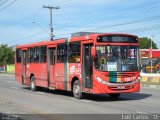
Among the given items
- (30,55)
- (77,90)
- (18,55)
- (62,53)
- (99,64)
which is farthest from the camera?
(18,55)

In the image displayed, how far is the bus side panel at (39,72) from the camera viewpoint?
80.7 ft

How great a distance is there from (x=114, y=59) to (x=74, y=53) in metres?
2.56

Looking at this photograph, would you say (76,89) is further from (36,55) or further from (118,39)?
(36,55)

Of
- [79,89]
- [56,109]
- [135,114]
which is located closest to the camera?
[135,114]

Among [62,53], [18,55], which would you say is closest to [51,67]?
[62,53]

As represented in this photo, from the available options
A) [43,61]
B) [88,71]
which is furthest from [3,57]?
[88,71]

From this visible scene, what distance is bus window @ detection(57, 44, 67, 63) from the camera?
21500 millimetres

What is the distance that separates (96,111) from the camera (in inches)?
584

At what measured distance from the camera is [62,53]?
21859 millimetres

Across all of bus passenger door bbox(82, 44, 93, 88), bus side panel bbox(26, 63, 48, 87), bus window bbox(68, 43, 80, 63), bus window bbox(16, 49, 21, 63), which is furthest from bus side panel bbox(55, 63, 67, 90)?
bus window bbox(16, 49, 21, 63)

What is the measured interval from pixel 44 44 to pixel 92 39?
21.0 ft

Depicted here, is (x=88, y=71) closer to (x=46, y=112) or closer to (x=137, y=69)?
(x=137, y=69)

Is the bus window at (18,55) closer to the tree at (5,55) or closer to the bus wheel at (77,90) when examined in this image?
the bus wheel at (77,90)

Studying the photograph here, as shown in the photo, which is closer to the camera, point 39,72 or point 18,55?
point 39,72
